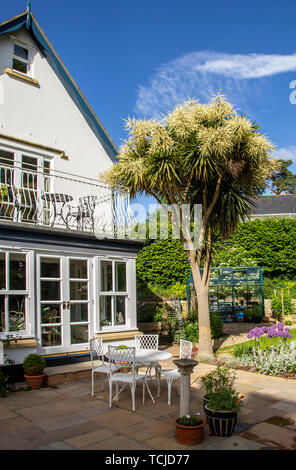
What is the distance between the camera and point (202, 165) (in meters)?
9.41

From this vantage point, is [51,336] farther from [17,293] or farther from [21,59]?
[21,59]

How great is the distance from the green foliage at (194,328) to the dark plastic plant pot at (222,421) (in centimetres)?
737

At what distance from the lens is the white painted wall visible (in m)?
9.77

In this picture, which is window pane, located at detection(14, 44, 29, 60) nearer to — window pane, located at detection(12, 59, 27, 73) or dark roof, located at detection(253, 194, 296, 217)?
window pane, located at detection(12, 59, 27, 73)

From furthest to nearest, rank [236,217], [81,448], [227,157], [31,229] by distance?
1. [236,217]
2. [227,157]
3. [31,229]
4. [81,448]

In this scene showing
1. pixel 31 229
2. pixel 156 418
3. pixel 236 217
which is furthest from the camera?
pixel 236 217

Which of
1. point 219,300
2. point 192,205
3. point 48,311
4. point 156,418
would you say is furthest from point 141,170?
point 219,300

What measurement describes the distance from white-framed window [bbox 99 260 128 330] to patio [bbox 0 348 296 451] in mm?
2117

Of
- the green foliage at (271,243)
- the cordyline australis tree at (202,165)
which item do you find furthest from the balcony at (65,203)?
the green foliage at (271,243)

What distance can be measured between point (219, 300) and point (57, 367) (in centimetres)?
1218

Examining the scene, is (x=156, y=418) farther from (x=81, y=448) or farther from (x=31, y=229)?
(x=31, y=229)

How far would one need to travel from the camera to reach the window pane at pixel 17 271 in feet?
26.4

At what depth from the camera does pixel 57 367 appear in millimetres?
8320

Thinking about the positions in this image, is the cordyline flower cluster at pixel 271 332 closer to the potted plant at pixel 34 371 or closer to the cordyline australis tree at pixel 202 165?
the cordyline australis tree at pixel 202 165
